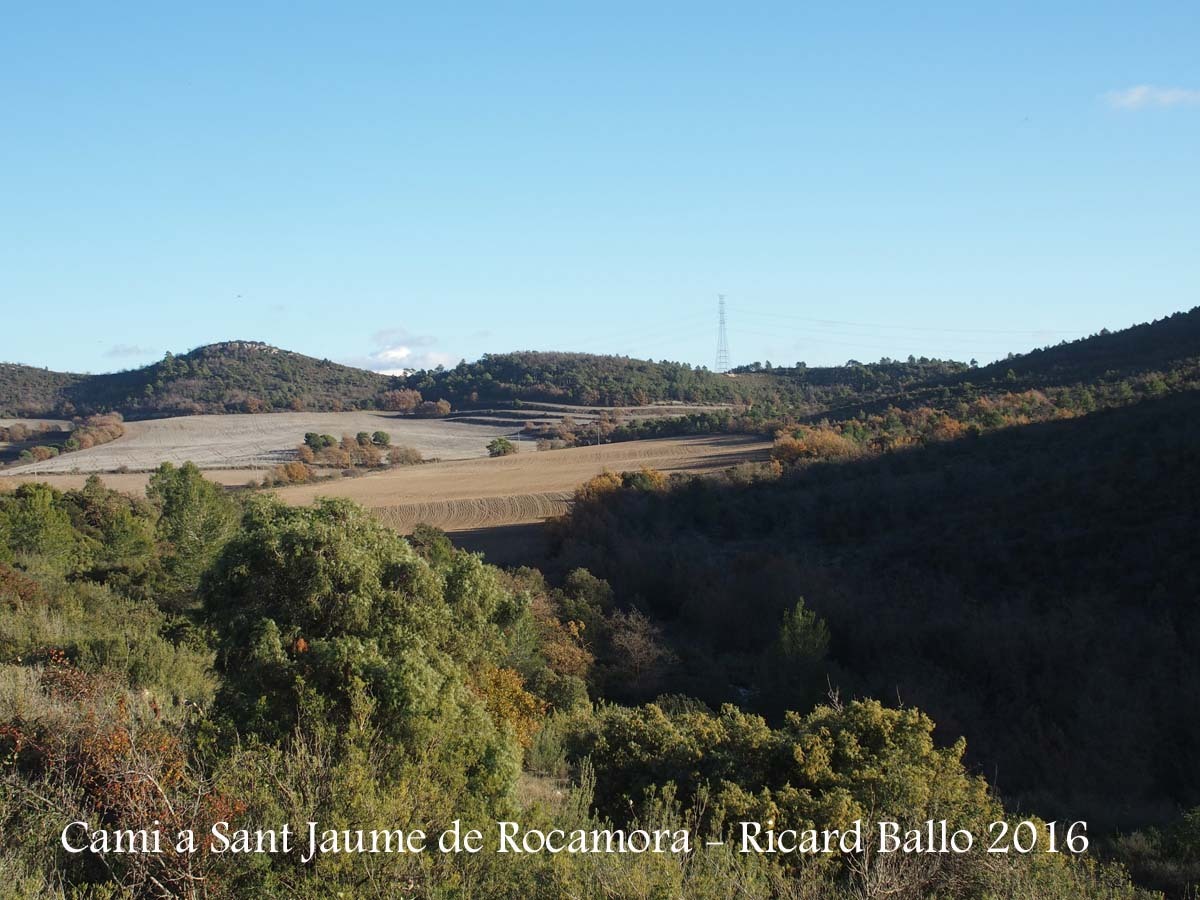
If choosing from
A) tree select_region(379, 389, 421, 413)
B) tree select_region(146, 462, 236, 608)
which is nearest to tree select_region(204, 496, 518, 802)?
tree select_region(146, 462, 236, 608)

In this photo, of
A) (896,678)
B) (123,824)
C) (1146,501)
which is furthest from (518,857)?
(1146,501)

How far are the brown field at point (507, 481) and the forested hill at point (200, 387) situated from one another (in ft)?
147

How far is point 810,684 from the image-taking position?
2275 centimetres

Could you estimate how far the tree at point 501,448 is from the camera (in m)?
71.9

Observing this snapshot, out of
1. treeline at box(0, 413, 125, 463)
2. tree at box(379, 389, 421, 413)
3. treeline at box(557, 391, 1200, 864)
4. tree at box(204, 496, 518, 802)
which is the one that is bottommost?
treeline at box(557, 391, 1200, 864)

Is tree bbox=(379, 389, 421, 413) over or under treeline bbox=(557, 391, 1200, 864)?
over

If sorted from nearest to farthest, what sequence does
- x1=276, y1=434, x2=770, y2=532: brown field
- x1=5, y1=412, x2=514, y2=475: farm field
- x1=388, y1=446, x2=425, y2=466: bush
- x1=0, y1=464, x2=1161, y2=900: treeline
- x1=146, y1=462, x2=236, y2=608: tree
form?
x1=0, y1=464, x2=1161, y2=900: treeline → x1=146, y1=462, x2=236, y2=608: tree → x1=276, y1=434, x2=770, y2=532: brown field → x1=5, y1=412, x2=514, y2=475: farm field → x1=388, y1=446, x2=425, y2=466: bush

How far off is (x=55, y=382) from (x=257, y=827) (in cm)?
12071

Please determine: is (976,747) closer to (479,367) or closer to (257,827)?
(257,827)

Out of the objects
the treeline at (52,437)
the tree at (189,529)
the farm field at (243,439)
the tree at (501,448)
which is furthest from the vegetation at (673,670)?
the treeline at (52,437)

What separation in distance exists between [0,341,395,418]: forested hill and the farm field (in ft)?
31.2

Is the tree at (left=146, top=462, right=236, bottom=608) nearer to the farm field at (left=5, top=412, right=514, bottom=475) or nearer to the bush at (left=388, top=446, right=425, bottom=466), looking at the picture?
the farm field at (left=5, top=412, right=514, bottom=475)

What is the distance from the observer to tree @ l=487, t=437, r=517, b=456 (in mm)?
71938

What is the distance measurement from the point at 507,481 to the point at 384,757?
46406 millimetres
